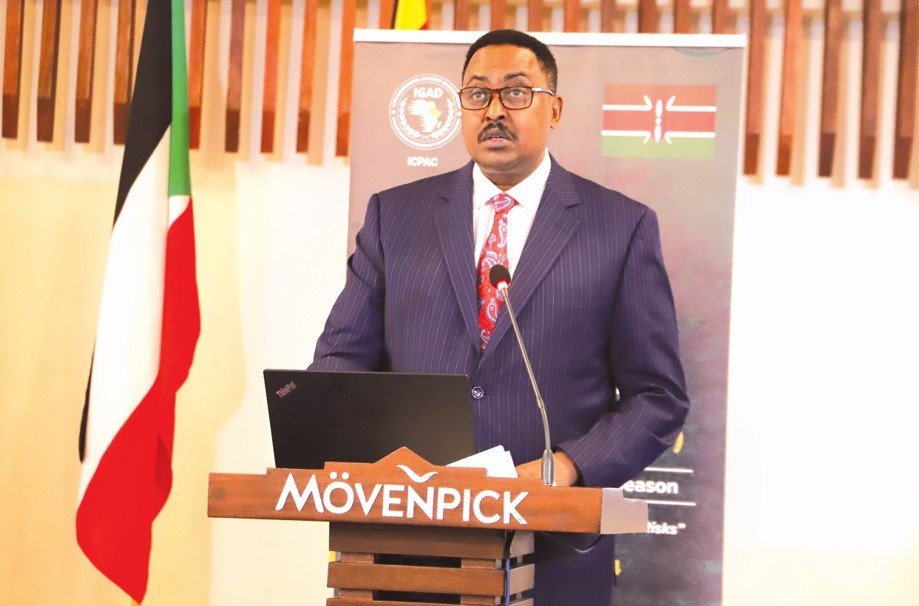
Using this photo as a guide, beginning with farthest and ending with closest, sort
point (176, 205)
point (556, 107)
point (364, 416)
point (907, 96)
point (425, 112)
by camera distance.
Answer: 1. point (907, 96)
2. point (176, 205)
3. point (425, 112)
4. point (556, 107)
5. point (364, 416)

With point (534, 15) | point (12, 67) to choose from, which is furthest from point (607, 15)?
point (12, 67)

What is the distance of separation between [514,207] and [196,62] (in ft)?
6.85

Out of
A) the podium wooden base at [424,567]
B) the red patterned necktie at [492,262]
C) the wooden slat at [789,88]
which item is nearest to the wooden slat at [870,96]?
the wooden slat at [789,88]

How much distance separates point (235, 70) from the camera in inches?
173

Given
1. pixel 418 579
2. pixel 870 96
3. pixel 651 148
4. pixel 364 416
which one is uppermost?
pixel 870 96

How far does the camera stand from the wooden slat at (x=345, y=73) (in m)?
4.36

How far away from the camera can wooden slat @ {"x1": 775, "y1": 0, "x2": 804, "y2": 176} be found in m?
4.21

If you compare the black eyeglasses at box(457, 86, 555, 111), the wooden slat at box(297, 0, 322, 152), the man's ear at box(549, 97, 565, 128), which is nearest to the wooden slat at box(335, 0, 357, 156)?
the wooden slat at box(297, 0, 322, 152)

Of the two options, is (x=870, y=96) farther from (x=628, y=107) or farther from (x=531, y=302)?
(x=531, y=302)

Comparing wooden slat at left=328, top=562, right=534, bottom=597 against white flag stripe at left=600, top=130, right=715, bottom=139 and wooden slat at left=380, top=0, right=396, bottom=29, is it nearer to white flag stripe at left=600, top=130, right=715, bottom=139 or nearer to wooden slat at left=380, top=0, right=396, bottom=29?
white flag stripe at left=600, top=130, right=715, bottom=139

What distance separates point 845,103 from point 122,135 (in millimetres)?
2708

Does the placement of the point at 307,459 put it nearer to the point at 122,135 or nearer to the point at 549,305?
the point at 549,305

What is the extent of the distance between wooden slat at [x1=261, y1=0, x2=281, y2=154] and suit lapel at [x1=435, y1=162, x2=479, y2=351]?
1.66 metres

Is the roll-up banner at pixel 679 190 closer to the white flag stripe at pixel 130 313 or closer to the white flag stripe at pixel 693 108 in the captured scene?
the white flag stripe at pixel 693 108
